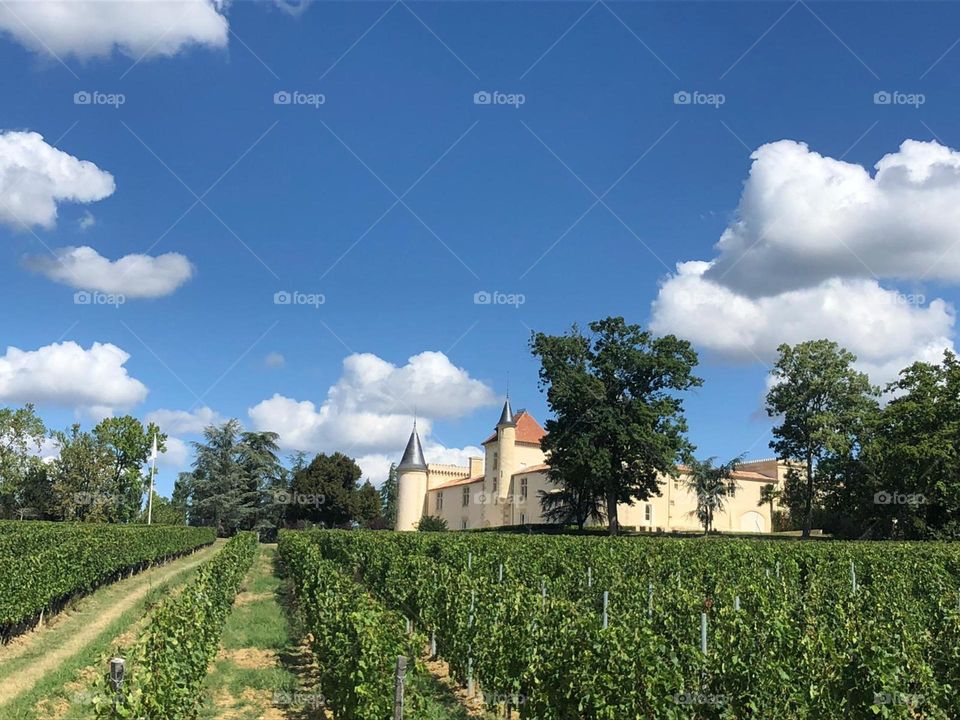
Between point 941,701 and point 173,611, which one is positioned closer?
point 941,701

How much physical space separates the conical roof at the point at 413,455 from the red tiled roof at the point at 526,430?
7.91 metres

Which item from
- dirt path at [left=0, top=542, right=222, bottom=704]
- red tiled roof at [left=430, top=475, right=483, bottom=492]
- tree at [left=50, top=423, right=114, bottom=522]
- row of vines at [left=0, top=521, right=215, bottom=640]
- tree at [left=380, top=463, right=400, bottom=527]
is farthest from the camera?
tree at [left=380, top=463, right=400, bottom=527]

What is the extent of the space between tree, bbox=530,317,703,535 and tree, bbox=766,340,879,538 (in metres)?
7.14

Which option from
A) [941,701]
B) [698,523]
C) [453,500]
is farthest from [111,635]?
[453,500]

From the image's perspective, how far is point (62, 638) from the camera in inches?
624

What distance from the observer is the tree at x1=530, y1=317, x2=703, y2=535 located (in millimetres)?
46500

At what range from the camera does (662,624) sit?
33.6 feet

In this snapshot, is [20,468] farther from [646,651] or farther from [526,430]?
[646,651]

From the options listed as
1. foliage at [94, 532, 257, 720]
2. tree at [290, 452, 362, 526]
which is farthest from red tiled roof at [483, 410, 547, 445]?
foliage at [94, 532, 257, 720]

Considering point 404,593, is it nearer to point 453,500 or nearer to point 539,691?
point 539,691

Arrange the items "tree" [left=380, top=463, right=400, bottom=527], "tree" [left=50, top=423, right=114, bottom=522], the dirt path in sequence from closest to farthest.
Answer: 1. the dirt path
2. "tree" [left=50, top=423, right=114, bottom=522]
3. "tree" [left=380, top=463, right=400, bottom=527]

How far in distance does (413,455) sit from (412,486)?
3571 millimetres

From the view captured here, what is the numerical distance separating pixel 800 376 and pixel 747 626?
1828 inches

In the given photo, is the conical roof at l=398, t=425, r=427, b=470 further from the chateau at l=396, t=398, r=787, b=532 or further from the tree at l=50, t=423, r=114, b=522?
the tree at l=50, t=423, r=114, b=522
